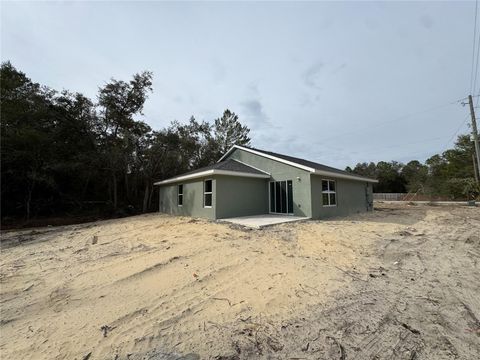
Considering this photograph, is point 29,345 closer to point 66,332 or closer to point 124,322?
point 66,332

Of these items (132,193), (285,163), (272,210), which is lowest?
(272,210)

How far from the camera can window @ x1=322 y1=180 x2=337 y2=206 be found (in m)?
12.2

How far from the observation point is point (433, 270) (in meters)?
4.50

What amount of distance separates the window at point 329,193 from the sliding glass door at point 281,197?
1.77 metres

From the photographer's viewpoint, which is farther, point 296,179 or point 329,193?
point 329,193

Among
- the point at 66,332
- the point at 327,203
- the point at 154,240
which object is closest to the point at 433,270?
the point at 66,332

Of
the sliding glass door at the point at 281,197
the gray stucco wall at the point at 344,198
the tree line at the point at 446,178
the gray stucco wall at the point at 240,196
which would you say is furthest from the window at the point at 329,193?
the tree line at the point at 446,178

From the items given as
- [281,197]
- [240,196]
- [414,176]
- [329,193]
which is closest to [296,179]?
[281,197]

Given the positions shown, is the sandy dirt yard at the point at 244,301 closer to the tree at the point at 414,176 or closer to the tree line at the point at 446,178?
the tree line at the point at 446,178

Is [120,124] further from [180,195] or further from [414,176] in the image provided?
[414,176]

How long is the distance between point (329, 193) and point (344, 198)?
6.08ft

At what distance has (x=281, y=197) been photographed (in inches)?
487

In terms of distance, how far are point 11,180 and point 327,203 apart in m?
18.2

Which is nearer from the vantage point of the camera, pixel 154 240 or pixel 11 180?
pixel 154 240
